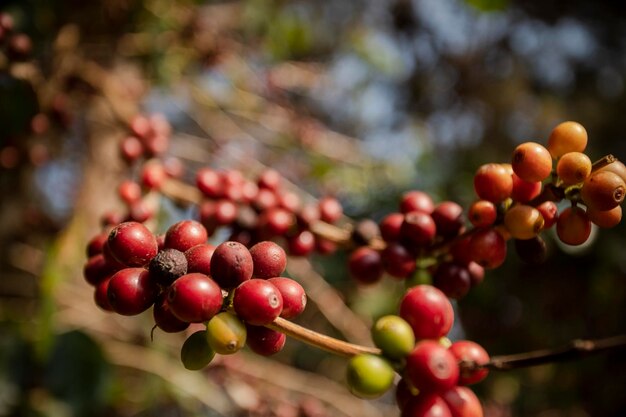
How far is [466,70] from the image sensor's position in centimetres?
436

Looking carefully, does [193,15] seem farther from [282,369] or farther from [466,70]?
[466,70]

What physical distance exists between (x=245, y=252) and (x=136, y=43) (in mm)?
1807

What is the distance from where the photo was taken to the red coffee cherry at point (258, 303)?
60cm

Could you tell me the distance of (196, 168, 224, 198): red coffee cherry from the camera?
1.26 metres

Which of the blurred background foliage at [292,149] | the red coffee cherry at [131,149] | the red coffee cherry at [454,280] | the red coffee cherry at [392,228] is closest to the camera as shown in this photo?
the red coffee cherry at [454,280]

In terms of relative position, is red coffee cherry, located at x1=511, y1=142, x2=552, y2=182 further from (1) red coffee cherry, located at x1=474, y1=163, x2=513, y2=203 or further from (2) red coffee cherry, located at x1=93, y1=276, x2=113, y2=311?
(2) red coffee cherry, located at x1=93, y1=276, x2=113, y2=311

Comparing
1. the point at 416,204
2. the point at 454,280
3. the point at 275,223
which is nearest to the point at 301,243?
the point at 275,223

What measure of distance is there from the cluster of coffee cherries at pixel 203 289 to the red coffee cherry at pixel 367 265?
41 cm

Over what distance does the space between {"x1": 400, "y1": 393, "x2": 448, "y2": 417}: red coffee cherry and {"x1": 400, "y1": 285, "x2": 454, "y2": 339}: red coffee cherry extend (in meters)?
0.08

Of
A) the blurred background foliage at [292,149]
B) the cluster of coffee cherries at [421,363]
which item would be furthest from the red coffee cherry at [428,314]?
the blurred background foliage at [292,149]

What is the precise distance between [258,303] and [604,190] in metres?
0.49

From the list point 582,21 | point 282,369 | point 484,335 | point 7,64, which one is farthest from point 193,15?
point 582,21

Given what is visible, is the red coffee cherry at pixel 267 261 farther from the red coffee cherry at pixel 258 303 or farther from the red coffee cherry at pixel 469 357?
the red coffee cherry at pixel 469 357

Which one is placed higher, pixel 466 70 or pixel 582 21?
pixel 582 21
